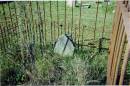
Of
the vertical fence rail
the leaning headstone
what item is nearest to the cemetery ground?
the leaning headstone

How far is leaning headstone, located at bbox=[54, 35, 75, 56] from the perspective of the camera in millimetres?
4062

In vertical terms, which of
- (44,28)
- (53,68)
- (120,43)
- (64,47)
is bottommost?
(53,68)

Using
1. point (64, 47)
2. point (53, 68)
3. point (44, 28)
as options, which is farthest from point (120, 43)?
point (44, 28)

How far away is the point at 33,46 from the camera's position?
3934mm

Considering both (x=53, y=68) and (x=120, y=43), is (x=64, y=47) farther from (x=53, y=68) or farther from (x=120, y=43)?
(x=120, y=43)

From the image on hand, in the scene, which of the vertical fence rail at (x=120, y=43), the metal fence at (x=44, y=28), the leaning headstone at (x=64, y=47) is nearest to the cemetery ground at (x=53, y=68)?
the leaning headstone at (x=64, y=47)

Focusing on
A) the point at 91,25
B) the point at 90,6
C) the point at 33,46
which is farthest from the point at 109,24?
the point at 33,46

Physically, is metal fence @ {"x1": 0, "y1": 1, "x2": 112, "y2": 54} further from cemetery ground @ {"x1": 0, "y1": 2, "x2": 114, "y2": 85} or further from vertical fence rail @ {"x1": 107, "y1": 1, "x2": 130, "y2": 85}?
vertical fence rail @ {"x1": 107, "y1": 1, "x2": 130, "y2": 85}

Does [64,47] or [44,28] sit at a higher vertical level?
[44,28]

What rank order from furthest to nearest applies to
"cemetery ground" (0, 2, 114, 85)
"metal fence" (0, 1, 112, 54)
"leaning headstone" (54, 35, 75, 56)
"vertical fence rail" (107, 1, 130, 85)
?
1. "metal fence" (0, 1, 112, 54)
2. "leaning headstone" (54, 35, 75, 56)
3. "cemetery ground" (0, 2, 114, 85)
4. "vertical fence rail" (107, 1, 130, 85)

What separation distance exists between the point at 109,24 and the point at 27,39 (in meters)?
1.85

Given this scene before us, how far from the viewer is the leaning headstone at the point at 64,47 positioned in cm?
406

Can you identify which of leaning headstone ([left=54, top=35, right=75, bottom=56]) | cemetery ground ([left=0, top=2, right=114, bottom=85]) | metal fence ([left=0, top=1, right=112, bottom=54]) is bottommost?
cemetery ground ([left=0, top=2, right=114, bottom=85])

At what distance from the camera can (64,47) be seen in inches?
162
